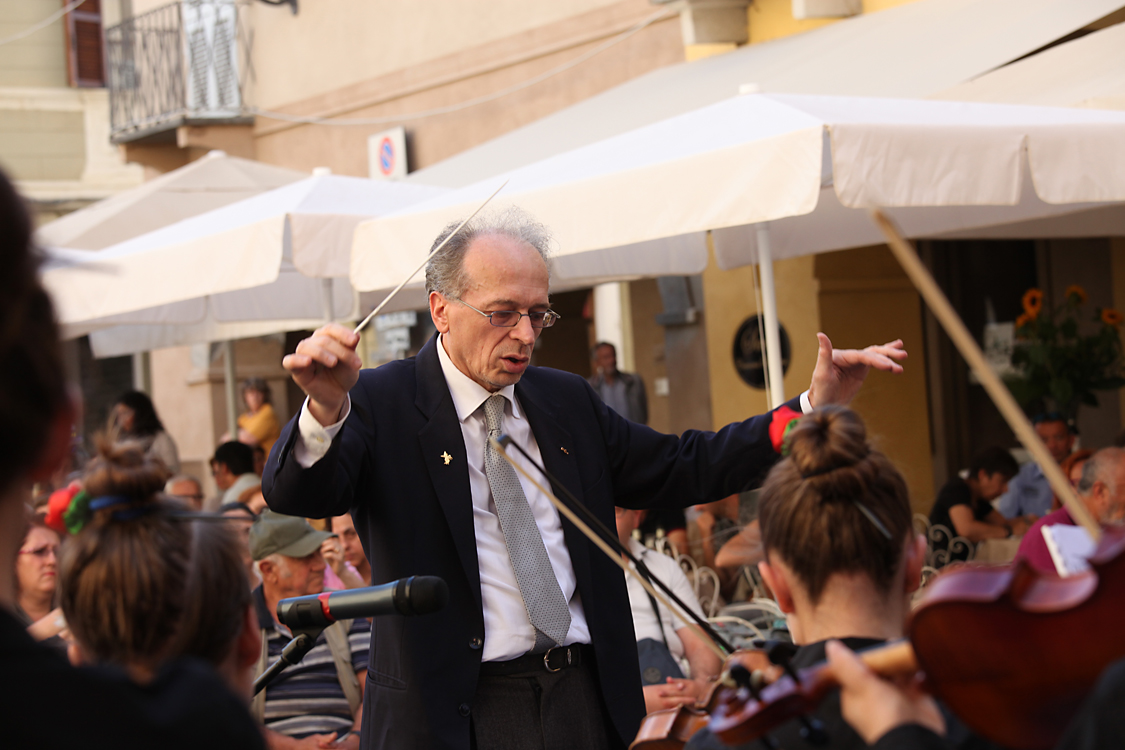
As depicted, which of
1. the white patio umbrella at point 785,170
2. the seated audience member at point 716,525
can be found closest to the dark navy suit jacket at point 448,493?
the white patio umbrella at point 785,170

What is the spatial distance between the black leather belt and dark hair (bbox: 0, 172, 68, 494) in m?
1.58

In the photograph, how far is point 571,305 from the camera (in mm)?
13219

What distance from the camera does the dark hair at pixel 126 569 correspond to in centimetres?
146

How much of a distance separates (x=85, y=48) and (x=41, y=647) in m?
18.0

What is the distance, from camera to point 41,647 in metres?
1.00

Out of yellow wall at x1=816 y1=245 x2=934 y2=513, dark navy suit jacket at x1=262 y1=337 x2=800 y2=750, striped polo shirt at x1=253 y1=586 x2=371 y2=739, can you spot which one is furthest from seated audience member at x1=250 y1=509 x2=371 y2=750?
yellow wall at x1=816 y1=245 x2=934 y2=513

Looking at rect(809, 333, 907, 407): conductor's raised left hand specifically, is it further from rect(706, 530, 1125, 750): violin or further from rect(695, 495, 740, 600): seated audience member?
rect(695, 495, 740, 600): seated audience member

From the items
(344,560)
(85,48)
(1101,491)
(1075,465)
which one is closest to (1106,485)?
(1101,491)

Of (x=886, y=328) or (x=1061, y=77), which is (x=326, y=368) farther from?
(x=886, y=328)

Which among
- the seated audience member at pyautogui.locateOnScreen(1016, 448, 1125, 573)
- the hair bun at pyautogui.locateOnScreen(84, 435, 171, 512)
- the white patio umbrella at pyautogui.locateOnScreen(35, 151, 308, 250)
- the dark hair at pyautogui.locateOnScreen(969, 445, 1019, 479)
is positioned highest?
the white patio umbrella at pyautogui.locateOnScreen(35, 151, 308, 250)

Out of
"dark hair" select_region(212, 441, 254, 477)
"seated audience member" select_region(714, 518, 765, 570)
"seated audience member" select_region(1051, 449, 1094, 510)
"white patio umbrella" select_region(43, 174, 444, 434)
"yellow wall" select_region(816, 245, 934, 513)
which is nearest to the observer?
"seated audience member" select_region(1051, 449, 1094, 510)

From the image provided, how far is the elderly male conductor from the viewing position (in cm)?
246

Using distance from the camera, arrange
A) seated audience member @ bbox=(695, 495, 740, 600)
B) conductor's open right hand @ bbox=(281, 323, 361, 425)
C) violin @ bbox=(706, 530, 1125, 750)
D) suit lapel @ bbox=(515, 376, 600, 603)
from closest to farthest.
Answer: violin @ bbox=(706, 530, 1125, 750)
conductor's open right hand @ bbox=(281, 323, 361, 425)
suit lapel @ bbox=(515, 376, 600, 603)
seated audience member @ bbox=(695, 495, 740, 600)

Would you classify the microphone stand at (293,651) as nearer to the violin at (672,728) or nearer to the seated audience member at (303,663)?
the violin at (672,728)
